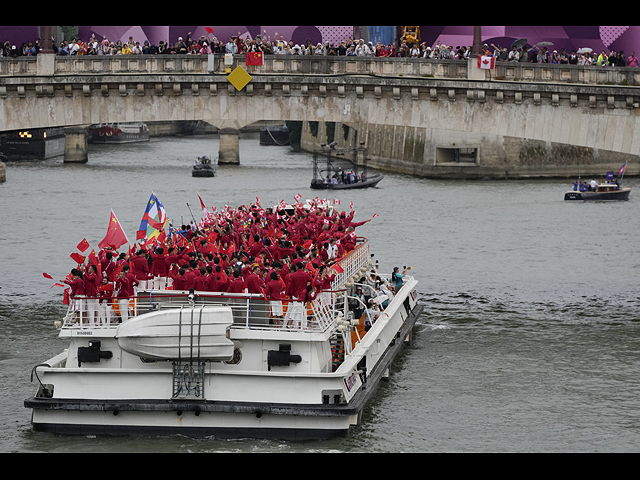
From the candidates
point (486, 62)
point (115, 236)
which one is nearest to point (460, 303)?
point (486, 62)

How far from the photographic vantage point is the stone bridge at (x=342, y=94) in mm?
37781

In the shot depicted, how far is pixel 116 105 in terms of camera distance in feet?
132

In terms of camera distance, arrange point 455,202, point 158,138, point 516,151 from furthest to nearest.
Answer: point 158,138, point 516,151, point 455,202

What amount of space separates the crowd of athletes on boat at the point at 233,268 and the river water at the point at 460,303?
268cm

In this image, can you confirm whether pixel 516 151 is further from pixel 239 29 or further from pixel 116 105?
pixel 116 105

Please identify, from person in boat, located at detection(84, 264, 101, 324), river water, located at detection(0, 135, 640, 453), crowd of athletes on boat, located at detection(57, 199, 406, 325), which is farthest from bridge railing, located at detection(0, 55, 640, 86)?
person in boat, located at detection(84, 264, 101, 324)

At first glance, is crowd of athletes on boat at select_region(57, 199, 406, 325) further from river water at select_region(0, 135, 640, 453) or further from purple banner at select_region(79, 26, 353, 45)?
purple banner at select_region(79, 26, 353, 45)

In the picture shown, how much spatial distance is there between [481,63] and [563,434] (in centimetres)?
1807

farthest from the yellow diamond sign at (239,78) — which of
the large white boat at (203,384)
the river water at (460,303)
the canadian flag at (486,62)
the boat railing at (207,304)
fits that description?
the large white boat at (203,384)

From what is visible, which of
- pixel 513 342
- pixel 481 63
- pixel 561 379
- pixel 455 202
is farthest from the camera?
pixel 455 202

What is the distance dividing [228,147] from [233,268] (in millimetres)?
65744

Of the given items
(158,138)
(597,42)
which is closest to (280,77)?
(597,42)

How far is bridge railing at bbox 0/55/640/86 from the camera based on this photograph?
3928cm

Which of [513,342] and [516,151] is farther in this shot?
[516,151]
